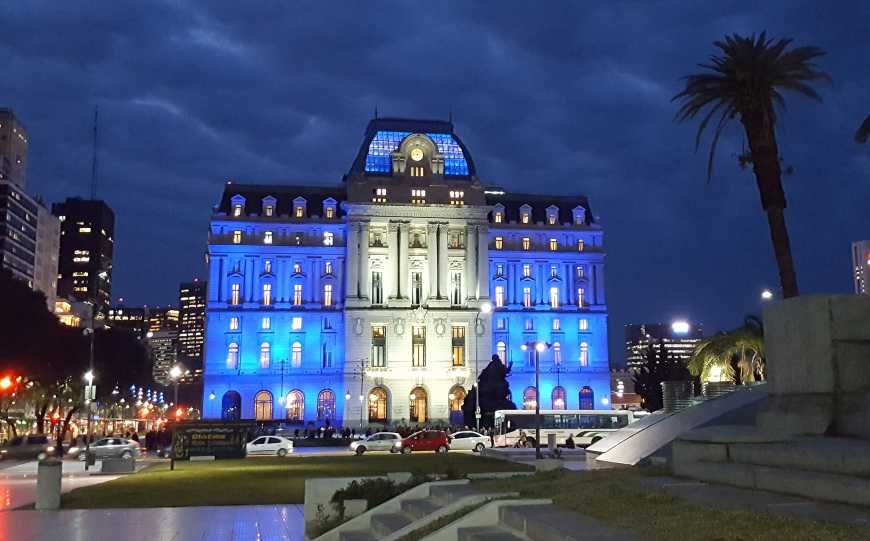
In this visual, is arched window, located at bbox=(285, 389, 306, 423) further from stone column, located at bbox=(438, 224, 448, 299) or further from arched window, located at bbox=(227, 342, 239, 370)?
stone column, located at bbox=(438, 224, 448, 299)

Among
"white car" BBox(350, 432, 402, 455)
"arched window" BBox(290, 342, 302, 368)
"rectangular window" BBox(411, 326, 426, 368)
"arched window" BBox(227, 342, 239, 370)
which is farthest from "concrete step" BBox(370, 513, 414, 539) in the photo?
"arched window" BBox(227, 342, 239, 370)

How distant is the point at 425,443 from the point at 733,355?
21286mm

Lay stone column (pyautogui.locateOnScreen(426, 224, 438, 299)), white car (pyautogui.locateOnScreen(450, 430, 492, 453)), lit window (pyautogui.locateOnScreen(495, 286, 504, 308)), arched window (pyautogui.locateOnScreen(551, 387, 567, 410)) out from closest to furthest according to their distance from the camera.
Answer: white car (pyautogui.locateOnScreen(450, 430, 492, 453)), stone column (pyautogui.locateOnScreen(426, 224, 438, 299)), arched window (pyautogui.locateOnScreen(551, 387, 567, 410)), lit window (pyautogui.locateOnScreen(495, 286, 504, 308))

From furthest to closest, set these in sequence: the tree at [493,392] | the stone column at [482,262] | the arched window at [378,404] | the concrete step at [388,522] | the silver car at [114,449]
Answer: the stone column at [482,262] → the arched window at [378,404] → the tree at [493,392] → the silver car at [114,449] → the concrete step at [388,522]

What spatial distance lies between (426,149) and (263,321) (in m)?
28.6

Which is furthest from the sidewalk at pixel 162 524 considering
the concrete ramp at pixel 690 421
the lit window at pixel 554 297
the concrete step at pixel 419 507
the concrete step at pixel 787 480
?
the lit window at pixel 554 297

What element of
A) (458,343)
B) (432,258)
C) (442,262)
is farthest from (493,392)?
(442,262)

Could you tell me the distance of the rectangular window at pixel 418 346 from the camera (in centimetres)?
10288

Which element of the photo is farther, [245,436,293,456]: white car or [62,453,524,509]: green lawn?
[245,436,293,456]: white car

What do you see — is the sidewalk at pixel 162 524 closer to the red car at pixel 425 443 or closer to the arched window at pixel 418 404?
the red car at pixel 425 443

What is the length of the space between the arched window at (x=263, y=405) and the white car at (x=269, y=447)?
45480 mm

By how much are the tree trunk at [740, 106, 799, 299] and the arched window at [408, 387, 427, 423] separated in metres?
74.8

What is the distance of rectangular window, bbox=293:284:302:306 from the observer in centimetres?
10444

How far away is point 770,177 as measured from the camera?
29.1 metres
